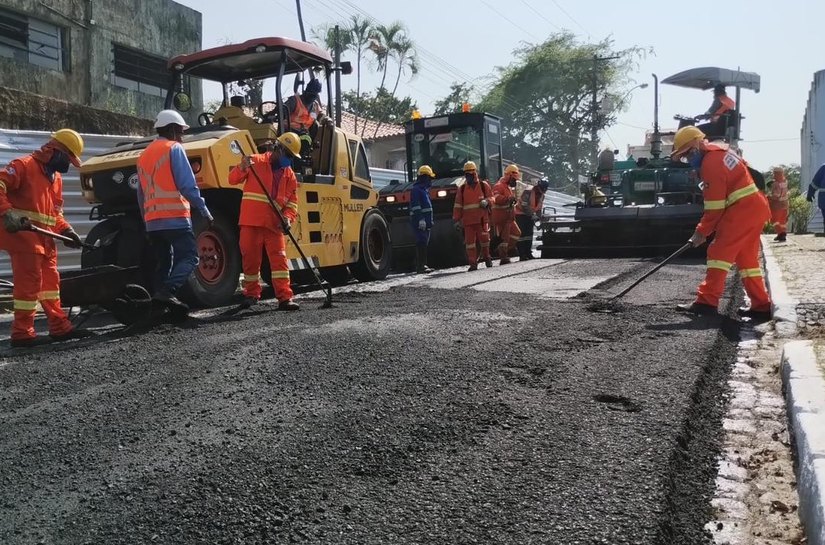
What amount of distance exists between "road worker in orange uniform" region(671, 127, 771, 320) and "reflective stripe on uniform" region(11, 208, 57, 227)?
5063 millimetres

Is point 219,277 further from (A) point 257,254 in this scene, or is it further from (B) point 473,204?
(B) point 473,204

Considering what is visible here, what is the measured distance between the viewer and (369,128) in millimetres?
36281

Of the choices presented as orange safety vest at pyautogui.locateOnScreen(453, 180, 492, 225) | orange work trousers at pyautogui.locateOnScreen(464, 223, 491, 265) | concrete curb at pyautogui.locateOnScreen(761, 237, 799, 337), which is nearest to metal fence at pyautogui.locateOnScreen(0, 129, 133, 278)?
orange safety vest at pyautogui.locateOnScreen(453, 180, 492, 225)

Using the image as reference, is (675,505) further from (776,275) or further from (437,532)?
(776,275)

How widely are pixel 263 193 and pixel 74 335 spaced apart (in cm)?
196

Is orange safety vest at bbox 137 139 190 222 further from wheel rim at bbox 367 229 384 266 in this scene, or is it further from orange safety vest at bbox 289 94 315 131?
wheel rim at bbox 367 229 384 266

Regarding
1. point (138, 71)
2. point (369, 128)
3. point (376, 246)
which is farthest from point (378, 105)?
point (376, 246)

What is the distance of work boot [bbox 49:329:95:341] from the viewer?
5.71m

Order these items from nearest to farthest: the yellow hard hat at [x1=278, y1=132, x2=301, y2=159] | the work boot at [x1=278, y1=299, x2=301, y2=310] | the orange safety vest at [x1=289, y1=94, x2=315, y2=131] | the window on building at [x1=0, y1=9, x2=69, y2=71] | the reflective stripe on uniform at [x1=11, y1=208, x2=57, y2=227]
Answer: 1. the reflective stripe on uniform at [x1=11, y1=208, x2=57, y2=227]
2. the work boot at [x1=278, y1=299, x2=301, y2=310]
3. the yellow hard hat at [x1=278, y1=132, x2=301, y2=159]
4. the orange safety vest at [x1=289, y1=94, x2=315, y2=131]
5. the window on building at [x1=0, y1=9, x2=69, y2=71]

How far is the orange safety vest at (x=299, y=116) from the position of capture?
838 cm

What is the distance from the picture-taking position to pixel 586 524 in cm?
228

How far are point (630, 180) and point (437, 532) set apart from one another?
12.7m

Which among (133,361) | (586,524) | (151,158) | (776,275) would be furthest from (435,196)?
(586,524)

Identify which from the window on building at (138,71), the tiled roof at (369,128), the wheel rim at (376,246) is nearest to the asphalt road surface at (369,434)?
the wheel rim at (376,246)
